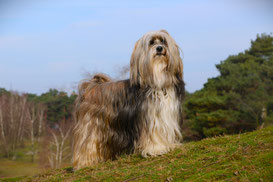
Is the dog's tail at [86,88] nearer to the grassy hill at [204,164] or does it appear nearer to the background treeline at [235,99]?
the grassy hill at [204,164]

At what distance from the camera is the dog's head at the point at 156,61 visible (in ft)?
19.3

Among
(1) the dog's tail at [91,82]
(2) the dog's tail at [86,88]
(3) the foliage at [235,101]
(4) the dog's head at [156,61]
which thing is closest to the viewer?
(4) the dog's head at [156,61]

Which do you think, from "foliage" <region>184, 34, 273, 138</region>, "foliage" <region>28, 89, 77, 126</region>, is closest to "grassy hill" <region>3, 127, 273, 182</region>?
"foliage" <region>184, 34, 273, 138</region>

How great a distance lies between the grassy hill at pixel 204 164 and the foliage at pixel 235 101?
23420 millimetres

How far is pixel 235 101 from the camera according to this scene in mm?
29500

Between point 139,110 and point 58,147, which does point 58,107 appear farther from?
point 139,110

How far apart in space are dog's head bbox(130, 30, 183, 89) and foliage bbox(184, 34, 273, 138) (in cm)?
2327

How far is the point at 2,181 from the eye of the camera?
8742mm

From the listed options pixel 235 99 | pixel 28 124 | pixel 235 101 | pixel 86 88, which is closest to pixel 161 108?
pixel 86 88

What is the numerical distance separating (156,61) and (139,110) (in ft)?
3.45

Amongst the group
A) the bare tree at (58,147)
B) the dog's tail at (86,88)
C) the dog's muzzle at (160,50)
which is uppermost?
the dog's muzzle at (160,50)

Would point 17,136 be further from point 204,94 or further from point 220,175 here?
point 220,175

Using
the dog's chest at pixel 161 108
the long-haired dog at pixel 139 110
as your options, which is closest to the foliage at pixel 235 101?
the long-haired dog at pixel 139 110

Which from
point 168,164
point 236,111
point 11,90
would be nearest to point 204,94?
point 236,111
